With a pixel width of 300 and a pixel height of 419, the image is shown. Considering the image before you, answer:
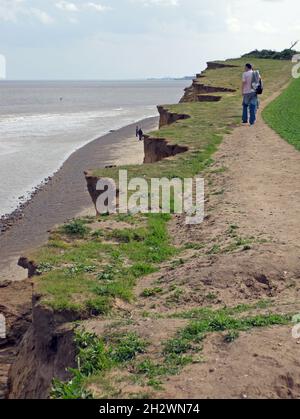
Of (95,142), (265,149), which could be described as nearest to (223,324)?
(265,149)

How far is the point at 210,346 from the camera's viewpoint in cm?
636

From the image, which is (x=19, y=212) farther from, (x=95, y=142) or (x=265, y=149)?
(x=95, y=142)

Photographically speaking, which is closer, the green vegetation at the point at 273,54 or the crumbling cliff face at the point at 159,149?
the crumbling cliff face at the point at 159,149

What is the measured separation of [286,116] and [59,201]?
9021 mm

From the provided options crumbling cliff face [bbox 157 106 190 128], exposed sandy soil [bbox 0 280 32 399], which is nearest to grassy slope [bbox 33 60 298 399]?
exposed sandy soil [bbox 0 280 32 399]

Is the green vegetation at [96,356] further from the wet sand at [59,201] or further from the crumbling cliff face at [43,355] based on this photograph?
the wet sand at [59,201]

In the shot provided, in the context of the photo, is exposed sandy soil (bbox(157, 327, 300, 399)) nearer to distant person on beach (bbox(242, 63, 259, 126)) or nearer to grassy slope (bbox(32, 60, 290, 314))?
grassy slope (bbox(32, 60, 290, 314))

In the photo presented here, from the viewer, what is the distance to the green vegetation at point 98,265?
812cm

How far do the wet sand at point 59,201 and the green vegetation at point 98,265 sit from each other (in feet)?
7.05

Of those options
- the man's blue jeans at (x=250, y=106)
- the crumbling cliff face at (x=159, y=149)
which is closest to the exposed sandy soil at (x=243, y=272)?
the crumbling cliff face at (x=159, y=149)

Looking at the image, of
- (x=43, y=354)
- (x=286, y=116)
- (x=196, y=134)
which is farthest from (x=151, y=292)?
(x=286, y=116)

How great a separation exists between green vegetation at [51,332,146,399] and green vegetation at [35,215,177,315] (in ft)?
3.67

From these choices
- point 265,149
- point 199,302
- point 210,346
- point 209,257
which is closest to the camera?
point 210,346
